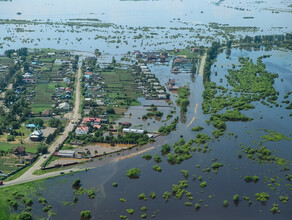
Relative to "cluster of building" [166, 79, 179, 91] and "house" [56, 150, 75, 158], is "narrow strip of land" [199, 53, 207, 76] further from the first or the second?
"house" [56, 150, 75, 158]

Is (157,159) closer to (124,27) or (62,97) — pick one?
(62,97)

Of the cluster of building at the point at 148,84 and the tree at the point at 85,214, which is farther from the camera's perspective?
the cluster of building at the point at 148,84

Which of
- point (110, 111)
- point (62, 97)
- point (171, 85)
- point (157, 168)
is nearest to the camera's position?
point (157, 168)

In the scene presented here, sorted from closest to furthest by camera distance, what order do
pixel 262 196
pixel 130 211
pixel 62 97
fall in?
pixel 130 211, pixel 262 196, pixel 62 97

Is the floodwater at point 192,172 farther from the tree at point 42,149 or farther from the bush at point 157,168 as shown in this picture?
the tree at point 42,149

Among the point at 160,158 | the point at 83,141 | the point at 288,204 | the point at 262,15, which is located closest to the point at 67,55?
the point at 83,141

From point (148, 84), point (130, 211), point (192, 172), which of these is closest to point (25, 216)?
point (130, 211)

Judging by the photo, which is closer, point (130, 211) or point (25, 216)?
point (25, 216)

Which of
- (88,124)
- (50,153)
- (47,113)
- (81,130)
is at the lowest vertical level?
(50,153)

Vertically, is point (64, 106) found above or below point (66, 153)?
above

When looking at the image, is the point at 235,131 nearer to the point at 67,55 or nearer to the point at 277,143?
the point at 277,143

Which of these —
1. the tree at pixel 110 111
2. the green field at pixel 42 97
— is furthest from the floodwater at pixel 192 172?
the green field at pixel 42 97
